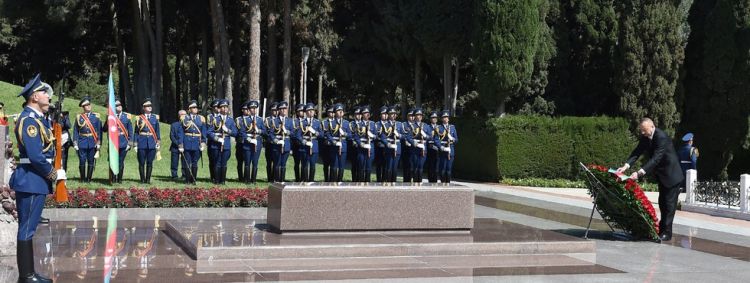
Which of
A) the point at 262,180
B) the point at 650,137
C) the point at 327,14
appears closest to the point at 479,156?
the point at 262,180

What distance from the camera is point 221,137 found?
59.2ft

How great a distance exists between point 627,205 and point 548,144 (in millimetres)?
13331

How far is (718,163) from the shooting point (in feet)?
86.5

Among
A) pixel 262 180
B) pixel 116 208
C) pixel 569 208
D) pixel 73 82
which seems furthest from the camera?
pixel 73 82

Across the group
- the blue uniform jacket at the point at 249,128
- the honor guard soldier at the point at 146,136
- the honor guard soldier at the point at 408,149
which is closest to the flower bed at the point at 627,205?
the honor guard soldier at the point at 408,149

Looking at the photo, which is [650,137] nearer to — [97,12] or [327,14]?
[327,14]

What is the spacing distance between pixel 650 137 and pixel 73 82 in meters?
48.3

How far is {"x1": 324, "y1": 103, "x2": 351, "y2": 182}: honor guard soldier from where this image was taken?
18859 mm

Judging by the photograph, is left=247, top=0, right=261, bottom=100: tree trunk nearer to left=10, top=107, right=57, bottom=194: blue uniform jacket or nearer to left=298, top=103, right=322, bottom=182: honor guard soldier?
left=298, top=103, right=322, bottom=182: honor guard soldier

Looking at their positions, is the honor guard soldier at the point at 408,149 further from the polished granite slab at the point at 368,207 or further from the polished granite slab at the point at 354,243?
the polished granite slab at the point at 368,207

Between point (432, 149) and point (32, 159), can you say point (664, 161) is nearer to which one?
point (32, 159)

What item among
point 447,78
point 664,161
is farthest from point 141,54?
point 664,161

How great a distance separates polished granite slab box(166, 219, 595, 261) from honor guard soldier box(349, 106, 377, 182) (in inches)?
311

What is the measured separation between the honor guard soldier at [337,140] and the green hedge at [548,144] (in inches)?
261
